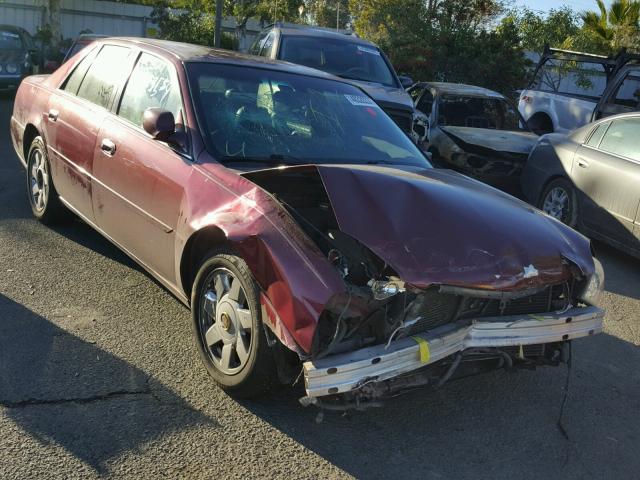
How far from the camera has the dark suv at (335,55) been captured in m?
9.76

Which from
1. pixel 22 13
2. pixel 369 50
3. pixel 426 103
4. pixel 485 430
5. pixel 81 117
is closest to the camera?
pixel 485 430

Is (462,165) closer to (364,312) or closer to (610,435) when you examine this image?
(610,435)

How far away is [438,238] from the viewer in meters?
3.28

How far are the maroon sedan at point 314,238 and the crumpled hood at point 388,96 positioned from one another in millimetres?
3837

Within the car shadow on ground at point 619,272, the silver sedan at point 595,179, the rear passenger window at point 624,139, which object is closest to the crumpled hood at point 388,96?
the silver sedan at point 595,179

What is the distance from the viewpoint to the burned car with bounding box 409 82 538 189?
29.2 ft

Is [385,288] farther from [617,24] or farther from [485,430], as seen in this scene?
[617,24]

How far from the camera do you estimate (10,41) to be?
16.1 meters

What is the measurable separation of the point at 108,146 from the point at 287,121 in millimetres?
1230

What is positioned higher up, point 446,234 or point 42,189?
point 446,234

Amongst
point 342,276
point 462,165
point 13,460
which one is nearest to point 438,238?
point 342,276

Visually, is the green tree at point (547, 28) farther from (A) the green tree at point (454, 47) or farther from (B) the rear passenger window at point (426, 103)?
(B) the rear passenger window at point (426, 103)

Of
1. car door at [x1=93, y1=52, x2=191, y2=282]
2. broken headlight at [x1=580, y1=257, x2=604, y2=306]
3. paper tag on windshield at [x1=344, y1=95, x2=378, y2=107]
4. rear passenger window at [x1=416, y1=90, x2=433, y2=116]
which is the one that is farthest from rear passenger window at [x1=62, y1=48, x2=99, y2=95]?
rear passenger window at [x1=416, y1=90, x2=433, y2=116]

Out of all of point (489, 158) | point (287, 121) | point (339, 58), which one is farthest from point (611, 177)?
point (339, 58)
